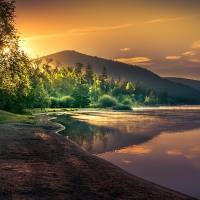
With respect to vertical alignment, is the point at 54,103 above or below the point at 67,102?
below

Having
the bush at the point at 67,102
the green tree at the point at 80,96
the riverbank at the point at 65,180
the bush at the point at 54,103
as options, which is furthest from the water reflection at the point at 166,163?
the green tree at the point at 80,96

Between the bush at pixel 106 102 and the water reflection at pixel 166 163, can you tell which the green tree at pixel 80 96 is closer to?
the bush at pixel 106 102

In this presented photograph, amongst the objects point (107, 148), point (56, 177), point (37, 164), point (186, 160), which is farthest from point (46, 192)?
point (107, 148)

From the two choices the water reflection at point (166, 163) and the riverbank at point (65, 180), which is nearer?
the riverbank at point (65, 180)

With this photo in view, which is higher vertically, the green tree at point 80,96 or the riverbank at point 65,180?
the green tree at point 80,96

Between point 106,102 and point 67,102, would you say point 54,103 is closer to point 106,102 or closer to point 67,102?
point 67,102

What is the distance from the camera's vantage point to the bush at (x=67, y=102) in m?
127

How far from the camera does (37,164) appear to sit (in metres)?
17.2

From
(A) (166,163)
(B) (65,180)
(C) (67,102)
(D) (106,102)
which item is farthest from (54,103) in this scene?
(B) (65,180)

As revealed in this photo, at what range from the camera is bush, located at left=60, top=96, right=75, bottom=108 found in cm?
12705

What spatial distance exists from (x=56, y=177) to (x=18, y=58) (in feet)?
80.2

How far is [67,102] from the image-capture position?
12912 cm

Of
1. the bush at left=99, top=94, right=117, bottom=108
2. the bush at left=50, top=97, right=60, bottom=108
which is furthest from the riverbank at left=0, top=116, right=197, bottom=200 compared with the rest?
the bush at left=99, top=94, right=117, bottom=108

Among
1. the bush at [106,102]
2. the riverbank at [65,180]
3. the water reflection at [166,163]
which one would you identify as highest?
the bush at [106,102]
